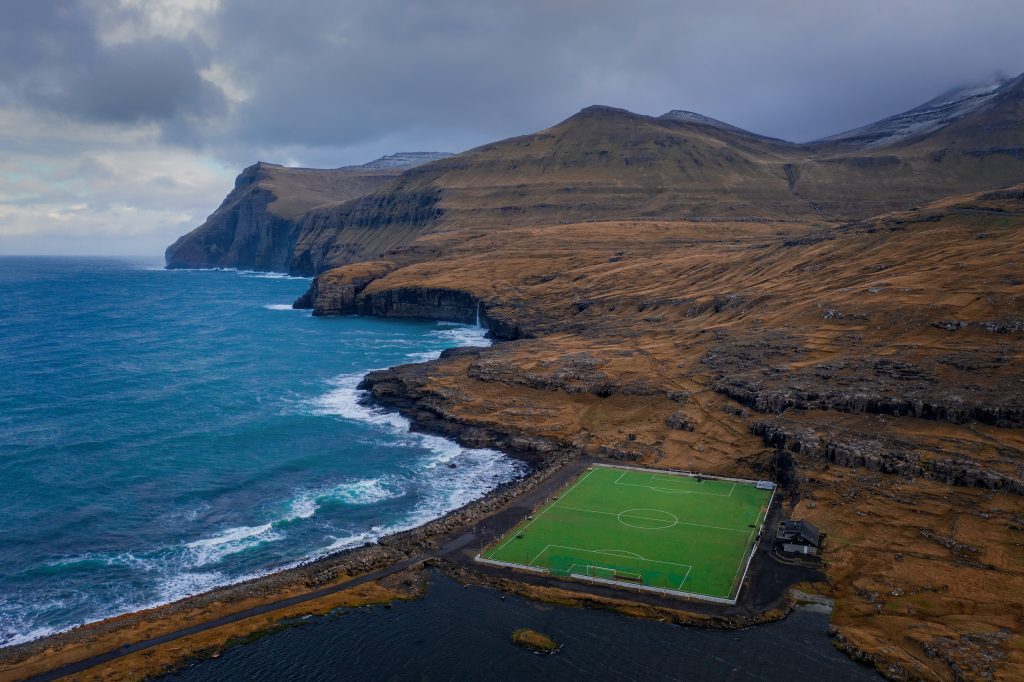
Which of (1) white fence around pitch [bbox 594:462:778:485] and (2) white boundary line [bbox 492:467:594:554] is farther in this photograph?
(1) white fence around pitch [bbox 594:462:778:485]

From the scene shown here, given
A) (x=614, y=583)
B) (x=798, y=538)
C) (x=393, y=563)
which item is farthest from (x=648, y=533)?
(x=393, y=563)

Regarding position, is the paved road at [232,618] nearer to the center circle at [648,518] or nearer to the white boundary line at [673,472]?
the center circle at [648,518]

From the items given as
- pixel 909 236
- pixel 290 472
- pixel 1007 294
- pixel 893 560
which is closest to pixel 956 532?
pixel 893 560

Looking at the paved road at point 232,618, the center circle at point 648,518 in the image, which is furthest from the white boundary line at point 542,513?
the center circle at point 648,518

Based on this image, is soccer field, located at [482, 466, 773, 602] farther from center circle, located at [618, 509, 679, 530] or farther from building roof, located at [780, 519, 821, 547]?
building roof, located at [780, 519, 821, 547]

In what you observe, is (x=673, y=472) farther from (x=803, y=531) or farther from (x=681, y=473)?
(x=803, y=531)

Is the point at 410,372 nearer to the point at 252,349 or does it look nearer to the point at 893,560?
the point at 252,349

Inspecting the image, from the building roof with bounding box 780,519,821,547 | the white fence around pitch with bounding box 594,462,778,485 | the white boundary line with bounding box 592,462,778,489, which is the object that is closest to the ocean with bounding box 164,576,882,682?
the building roof with bounding box 780,519,821,547
